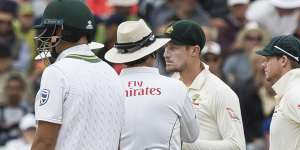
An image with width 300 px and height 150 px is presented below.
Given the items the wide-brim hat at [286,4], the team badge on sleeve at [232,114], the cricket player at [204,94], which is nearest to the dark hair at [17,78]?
the wide-brim hat at [286,4]

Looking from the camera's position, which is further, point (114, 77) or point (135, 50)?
point (135, 50)

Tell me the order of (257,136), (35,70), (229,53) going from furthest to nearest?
(35,70) < (229,53) < (257,136)

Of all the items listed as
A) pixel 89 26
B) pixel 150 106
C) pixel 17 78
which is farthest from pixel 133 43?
pixel 17 78

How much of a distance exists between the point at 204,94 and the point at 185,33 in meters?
0.51

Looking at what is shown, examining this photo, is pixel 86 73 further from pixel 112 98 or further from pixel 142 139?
pixel 142 139

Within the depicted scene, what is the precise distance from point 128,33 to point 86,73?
3.30 feet

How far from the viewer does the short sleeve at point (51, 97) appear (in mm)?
6121

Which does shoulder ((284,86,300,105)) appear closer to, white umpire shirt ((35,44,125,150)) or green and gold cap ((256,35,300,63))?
green and gold cap ((256,35,300,63))

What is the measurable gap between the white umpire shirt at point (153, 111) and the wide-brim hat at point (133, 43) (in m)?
0.13

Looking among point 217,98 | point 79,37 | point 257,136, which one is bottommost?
point 257,136

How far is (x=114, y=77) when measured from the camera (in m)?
6.53

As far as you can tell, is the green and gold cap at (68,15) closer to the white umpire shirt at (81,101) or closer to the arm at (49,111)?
the white umpire shirt at (81,101)

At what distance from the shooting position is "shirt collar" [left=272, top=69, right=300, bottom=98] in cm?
781

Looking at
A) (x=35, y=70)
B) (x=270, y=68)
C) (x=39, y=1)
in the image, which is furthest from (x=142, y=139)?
(x=39, y=1)
